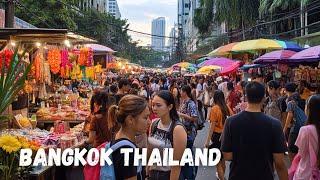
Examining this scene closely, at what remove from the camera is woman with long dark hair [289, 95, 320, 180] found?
4.89 m

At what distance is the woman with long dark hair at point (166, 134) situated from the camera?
4.56 m

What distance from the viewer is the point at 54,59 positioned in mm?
12789

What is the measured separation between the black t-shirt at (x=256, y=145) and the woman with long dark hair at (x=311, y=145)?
60 cm

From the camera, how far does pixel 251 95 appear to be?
4457 millimetres

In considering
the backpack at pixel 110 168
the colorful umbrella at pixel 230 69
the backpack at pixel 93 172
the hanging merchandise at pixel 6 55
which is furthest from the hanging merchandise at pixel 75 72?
the backpack at pixel 110 168

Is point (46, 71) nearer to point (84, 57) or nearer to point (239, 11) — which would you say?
point (84, 57)

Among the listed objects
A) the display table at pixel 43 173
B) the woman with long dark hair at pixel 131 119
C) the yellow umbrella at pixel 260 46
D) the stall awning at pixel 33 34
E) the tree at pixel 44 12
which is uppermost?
the tree at pixel 44 12

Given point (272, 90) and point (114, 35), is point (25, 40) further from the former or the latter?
point (114, 35)

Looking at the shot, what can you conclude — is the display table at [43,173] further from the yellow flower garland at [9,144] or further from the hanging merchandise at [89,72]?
the hanging merchandise at [89,72]

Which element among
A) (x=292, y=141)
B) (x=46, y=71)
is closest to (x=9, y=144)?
(x=292, y=141)

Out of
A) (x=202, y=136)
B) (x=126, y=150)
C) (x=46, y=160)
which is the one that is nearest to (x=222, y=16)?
(x=202, y=136)

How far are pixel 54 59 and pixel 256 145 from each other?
30.6 feet

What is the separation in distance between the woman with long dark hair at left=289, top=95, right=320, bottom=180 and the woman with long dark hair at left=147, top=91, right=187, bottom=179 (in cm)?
132

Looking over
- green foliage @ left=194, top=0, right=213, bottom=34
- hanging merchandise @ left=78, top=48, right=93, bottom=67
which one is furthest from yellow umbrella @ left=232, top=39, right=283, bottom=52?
green foliage @ left=194, top=0, right=213, bottom=34
